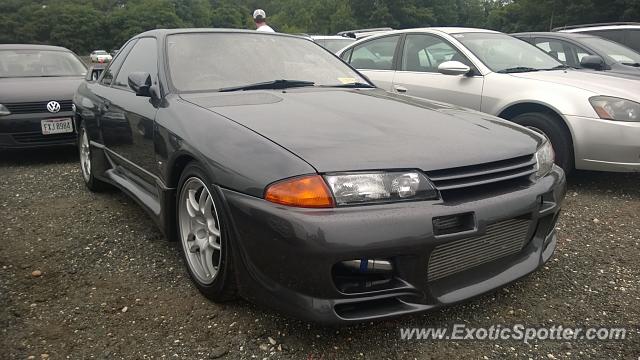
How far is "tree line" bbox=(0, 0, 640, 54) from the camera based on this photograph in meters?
62.5

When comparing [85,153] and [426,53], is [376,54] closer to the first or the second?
[426,53]

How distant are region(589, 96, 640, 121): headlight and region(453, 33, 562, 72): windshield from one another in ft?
3.08

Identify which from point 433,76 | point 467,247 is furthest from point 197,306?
point 433,76

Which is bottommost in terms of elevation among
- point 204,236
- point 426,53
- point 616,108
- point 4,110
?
point 204,236

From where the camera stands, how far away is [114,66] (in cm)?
396

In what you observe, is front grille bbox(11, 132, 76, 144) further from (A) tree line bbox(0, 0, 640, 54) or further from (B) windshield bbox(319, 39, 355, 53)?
(A) tree line bbox(0, 0, 640, 54)

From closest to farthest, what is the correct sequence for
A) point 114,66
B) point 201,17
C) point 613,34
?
point 114,66 < point 613,34 < point 201,17

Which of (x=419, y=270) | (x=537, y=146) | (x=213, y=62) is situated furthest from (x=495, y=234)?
(x=213, y=62)

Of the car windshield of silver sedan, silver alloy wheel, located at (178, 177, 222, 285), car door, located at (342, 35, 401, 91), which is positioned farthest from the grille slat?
the car windshield of silver sedan

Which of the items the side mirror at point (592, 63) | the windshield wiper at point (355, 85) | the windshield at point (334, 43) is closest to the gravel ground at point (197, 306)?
the windshield wiper at point (355, 85)

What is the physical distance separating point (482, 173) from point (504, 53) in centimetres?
338

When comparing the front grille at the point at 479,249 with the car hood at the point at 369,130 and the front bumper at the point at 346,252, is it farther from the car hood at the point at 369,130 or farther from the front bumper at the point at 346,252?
the car hood at the point at 369,130

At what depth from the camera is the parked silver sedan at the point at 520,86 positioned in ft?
12.5

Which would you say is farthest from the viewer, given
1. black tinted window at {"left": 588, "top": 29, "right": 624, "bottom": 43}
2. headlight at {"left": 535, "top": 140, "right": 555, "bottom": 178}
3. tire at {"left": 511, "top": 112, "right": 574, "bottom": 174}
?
black tinted window at {"left": 588, "top": 29, "right": 624, "bottom": 43}
